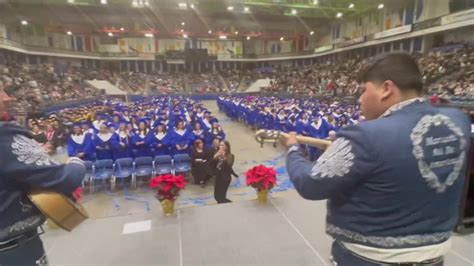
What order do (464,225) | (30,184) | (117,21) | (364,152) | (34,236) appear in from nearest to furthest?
(364,152), (30,184), (34,236), (464,225), (117,21)

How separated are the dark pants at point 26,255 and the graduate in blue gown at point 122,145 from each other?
571 cm

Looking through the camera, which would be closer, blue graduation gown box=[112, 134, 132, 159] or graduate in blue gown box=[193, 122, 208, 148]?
blue graduation gown box=[112, 134, 132, 159]

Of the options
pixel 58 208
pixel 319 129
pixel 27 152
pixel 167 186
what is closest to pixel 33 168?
pixel 27 152

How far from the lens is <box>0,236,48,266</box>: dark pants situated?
149 centimetres

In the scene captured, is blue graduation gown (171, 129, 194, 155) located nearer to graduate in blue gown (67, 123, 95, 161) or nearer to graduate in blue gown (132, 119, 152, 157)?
graduate in blue gown (132, 119, 152, 157)

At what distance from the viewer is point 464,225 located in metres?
3.25

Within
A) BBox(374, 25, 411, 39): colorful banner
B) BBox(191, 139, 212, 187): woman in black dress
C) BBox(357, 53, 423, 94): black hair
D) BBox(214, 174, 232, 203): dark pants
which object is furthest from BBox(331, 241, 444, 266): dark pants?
BBox(374, 25, 411, 39): colorful banner

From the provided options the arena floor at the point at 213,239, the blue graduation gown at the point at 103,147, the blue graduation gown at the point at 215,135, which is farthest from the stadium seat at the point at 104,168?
the arena floor at the point at 213,239

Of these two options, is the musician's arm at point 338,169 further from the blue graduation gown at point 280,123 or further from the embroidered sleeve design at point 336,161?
the blue graduation gown at point 280,123

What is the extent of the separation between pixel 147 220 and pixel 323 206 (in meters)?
2.40

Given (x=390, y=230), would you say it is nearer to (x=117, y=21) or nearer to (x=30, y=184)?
(x=30, y=184)

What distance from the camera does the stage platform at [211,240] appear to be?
116 inches

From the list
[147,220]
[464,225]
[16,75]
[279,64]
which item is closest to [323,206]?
[464,225]

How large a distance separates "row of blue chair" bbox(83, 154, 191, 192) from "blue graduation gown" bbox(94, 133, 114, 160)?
0.31 metres
